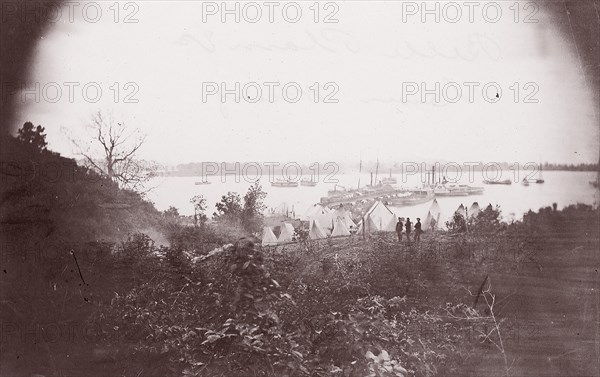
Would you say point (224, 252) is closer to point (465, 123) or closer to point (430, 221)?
point (430, 221)

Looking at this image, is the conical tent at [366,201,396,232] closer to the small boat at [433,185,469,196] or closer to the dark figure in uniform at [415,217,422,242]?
the dark figure in uniform at [415,217,422,242]

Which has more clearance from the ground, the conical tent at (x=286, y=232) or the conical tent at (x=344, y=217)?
the conical tent at (x=344, y=217)

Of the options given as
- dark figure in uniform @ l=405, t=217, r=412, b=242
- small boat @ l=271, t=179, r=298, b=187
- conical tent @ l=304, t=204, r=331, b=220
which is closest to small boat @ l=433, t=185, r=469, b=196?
dark figure in uniform @ l=405, t=217, r=412, b=242

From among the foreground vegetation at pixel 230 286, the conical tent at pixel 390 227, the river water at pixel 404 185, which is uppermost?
the river water at pixel 404 185

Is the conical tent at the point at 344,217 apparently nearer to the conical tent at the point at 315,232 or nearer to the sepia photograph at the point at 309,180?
the sepia photograph at the point at 309,180

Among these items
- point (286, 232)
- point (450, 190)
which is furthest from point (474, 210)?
point (286, 232)

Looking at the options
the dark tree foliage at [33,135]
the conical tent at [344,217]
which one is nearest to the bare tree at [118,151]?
the dark tree foliage at [33,135]

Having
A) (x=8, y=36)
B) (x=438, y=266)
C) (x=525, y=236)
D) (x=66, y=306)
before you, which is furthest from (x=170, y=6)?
(x=525, y=236)
